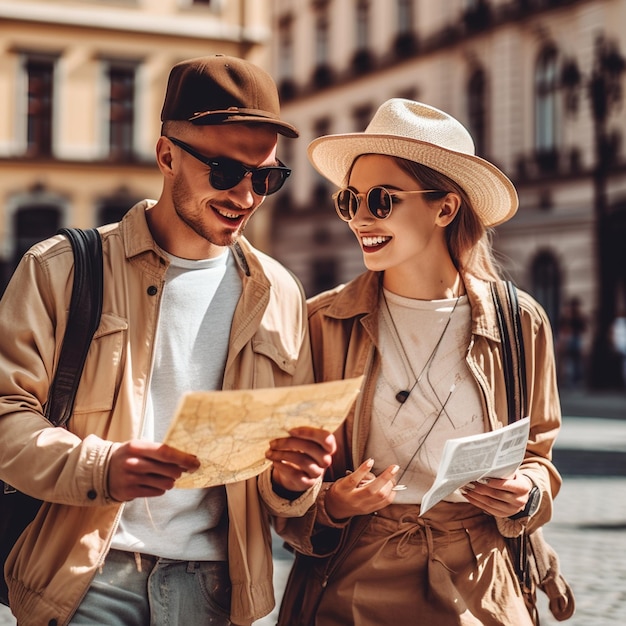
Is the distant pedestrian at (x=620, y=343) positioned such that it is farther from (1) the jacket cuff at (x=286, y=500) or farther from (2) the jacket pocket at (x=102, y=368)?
(2) the jacket pocket at (x=102, y=368)

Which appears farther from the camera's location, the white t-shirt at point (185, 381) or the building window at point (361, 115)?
the building window at point (361, 115)

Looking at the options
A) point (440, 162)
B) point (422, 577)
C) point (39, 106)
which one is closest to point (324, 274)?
point (39, 106)

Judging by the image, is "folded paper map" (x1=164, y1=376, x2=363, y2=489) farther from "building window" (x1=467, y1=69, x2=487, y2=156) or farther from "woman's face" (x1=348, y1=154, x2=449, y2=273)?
"building window" (x1=467, y1=69, x2=487, y2=156)

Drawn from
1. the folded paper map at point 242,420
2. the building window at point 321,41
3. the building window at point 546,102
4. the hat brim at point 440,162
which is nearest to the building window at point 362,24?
the building window at point 321,41

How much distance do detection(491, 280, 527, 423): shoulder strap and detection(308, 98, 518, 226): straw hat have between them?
0.31 meters

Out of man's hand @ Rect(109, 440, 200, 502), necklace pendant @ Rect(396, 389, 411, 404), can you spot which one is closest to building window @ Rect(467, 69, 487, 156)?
necklace pendant @ Rect(396, 389, 411, 404)

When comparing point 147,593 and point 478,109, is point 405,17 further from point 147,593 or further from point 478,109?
point 147,593

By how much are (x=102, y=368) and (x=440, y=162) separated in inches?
44.3

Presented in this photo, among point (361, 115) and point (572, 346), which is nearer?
point (572, 346)

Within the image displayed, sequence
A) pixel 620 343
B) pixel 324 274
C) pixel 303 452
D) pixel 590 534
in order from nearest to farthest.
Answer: pixel 303 452, pixel 590 534, pixel 620 343, pixel 324 274

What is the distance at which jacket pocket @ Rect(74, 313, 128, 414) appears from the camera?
2.70 m

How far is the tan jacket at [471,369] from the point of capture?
3.10 metres

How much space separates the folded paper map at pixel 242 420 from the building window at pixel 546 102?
26.0m

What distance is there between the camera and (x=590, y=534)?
7.46 meters
